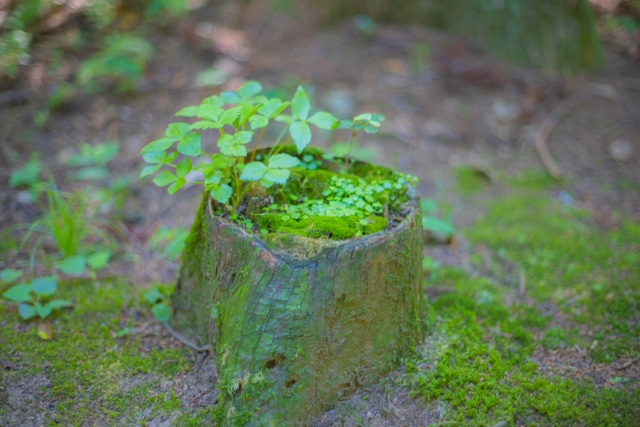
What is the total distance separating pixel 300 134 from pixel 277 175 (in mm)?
205

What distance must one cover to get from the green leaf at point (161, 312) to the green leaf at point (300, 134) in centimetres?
135

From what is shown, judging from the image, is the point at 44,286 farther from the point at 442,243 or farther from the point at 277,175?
the point at 442,243

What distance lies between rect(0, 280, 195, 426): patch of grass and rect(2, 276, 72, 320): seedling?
2.6 inches

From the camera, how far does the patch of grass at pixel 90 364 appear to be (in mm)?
1938

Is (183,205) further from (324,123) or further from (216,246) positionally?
(324,123)

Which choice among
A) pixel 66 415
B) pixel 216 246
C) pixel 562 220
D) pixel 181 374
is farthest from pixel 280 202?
pixel 562 220

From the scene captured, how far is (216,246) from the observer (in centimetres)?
197

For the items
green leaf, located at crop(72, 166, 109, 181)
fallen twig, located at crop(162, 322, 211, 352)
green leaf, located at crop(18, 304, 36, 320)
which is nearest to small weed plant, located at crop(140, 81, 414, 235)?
fallen twig, located at crop(162, 322, 211, 352)

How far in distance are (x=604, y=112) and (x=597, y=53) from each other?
2.21ft

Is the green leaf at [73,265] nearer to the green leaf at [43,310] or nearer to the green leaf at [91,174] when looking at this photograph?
the green leaf at [43,310]

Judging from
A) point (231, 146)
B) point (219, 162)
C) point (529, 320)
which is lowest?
point (529, 320)

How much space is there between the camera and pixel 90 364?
7.08 feet

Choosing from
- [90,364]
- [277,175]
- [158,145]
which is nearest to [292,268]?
[277,175]

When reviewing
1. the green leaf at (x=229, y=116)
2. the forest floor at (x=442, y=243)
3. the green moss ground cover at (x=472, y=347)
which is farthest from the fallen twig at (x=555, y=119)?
the green leaf at (x=229, y=116)
